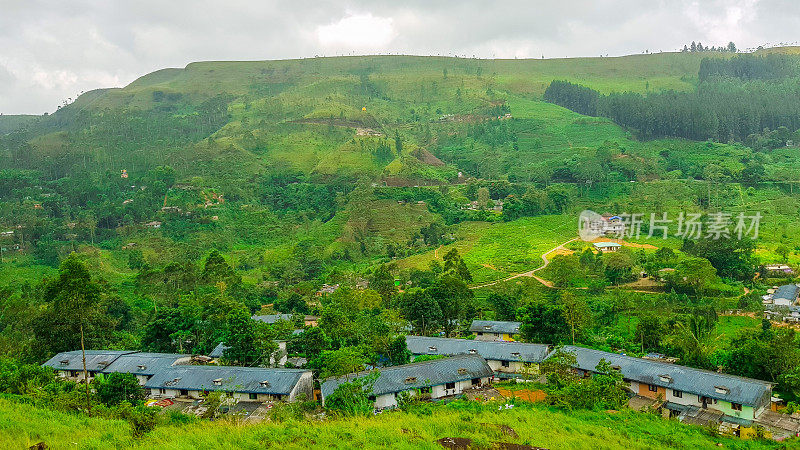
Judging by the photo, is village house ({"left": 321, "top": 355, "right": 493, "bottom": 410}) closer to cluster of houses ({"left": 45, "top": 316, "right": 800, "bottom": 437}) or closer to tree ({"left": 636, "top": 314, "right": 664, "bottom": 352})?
cluster of houses ({"left": 45, "top": 316, "right": 800, "bottom": 437})

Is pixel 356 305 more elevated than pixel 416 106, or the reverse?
pixel 416 106

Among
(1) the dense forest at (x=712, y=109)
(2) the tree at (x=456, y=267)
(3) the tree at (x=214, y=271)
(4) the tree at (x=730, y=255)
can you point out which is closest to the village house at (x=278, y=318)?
(3) the tree at (x=214, y=271)

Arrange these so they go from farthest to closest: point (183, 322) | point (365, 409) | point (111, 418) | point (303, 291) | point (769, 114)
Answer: point (769, 114)
point (303, 291)
point (183, 322)
point (365, 409)
point (111, 418)

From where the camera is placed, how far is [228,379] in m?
26.9

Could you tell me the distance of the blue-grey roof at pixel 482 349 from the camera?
1162 inches

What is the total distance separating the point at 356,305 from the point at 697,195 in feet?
162

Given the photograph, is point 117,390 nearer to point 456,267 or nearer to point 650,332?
point 650,332

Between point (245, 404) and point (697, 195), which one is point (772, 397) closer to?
point (245, 404)

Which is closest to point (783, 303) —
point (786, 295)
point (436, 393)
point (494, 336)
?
point (786, 295)

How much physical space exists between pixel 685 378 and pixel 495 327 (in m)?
12.9

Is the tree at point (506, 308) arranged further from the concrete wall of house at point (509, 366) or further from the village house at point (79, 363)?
the village house at point (79, 363)

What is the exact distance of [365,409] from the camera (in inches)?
835

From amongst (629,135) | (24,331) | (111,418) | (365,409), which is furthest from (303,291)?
(629,135)

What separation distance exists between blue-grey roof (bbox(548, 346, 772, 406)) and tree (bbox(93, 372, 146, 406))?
20.0m
